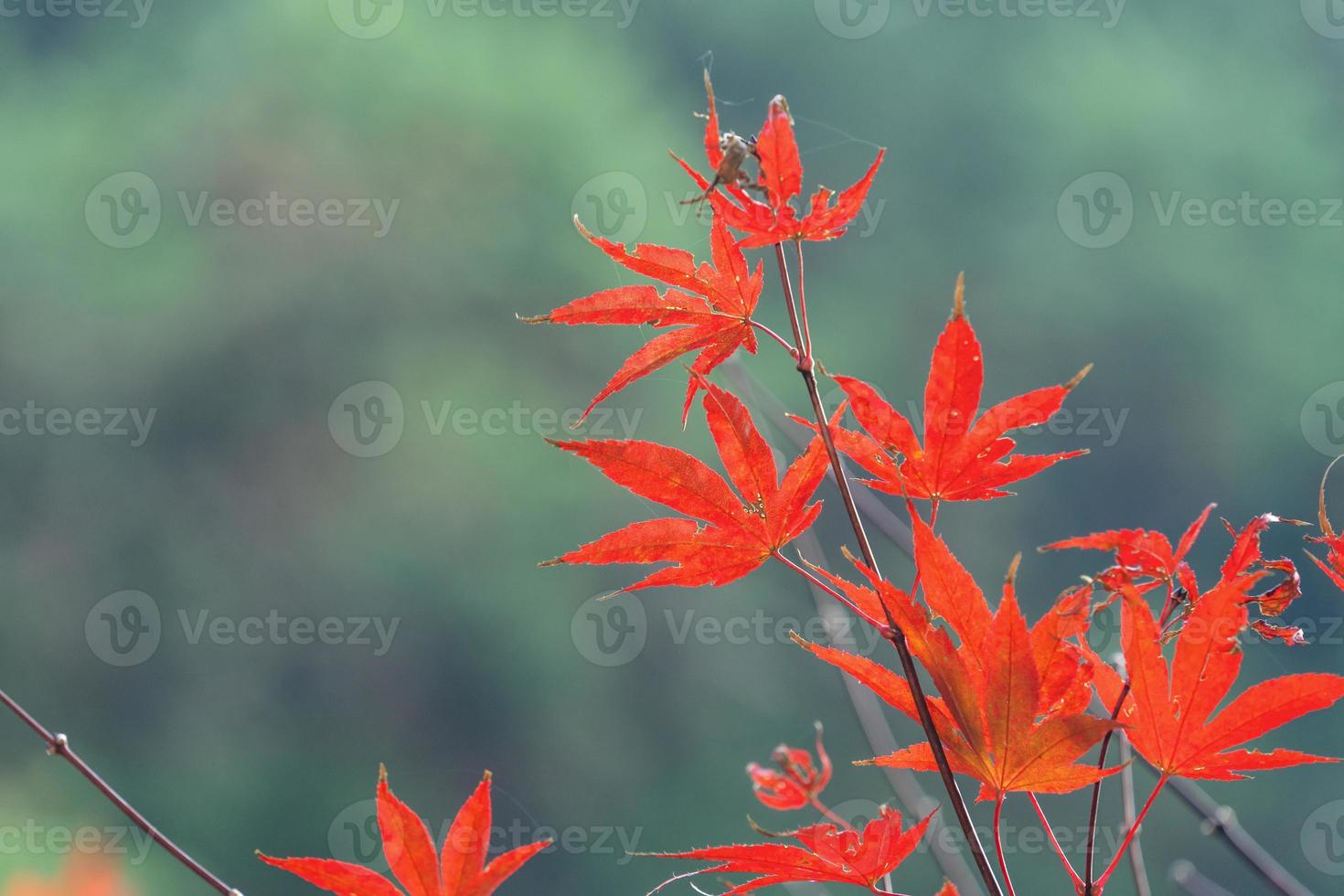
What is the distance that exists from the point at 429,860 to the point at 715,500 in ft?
0.46

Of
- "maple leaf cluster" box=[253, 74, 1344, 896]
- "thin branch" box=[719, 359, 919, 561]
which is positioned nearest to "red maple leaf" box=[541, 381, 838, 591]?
"maple leaf cluster" box=[253, 74, 1344, 896]

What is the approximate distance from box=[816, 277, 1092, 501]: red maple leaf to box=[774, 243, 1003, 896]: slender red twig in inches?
0.5

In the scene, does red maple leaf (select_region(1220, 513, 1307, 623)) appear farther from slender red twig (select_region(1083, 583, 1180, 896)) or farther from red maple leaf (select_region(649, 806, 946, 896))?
red maple leaf (select_region(649, 806, 946, 896))

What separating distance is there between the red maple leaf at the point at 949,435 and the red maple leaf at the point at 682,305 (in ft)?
0.16

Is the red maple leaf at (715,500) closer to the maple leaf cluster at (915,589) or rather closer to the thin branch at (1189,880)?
the maple leaf cluster at (915,589)

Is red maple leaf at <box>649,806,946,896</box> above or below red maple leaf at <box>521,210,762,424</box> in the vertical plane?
below

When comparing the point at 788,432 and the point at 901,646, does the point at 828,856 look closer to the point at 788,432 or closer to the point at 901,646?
the point at 901,646

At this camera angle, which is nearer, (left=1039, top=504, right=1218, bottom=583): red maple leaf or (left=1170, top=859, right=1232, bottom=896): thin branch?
(left=1039, top=504, right=1218, bottom=583): red maple leaf

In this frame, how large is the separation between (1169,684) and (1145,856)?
1.76 meters

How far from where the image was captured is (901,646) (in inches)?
10.2

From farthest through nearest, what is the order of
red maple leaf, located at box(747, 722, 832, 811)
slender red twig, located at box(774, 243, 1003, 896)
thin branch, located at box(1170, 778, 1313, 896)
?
red maple leaf, located at box(747, 722, 832, 811) < thin branch, located at box(1170, 778, 1313, 896) < slender red twig, located at box(774, 243, 1003, 896)

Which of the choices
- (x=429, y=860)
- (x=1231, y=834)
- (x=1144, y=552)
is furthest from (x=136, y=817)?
(x=1231, y=834)

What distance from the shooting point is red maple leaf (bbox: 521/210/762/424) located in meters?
0.31

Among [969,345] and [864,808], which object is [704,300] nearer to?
[969,345]
